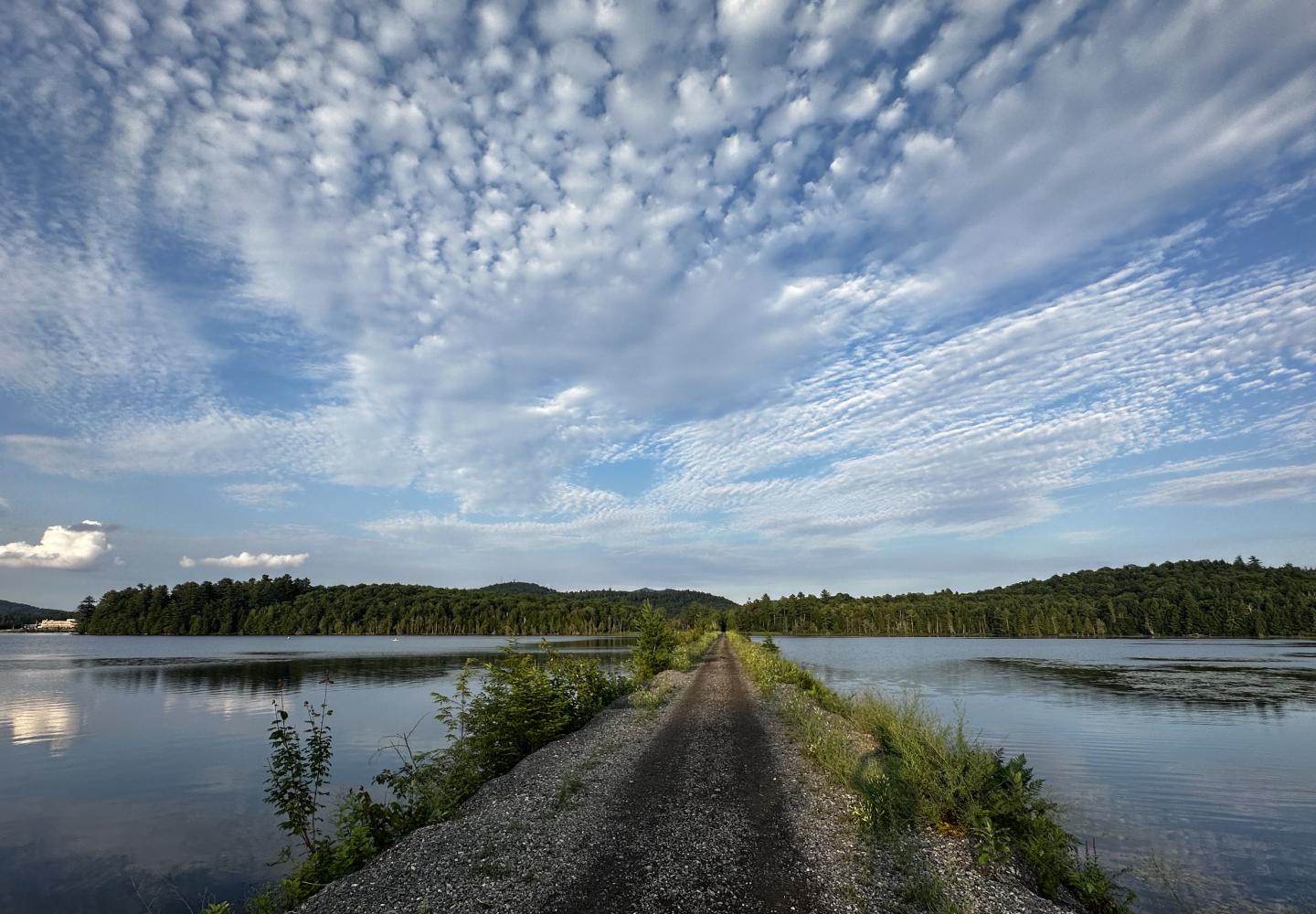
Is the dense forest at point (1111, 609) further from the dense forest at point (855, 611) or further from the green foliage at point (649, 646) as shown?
the green foliage at point (649, 646)

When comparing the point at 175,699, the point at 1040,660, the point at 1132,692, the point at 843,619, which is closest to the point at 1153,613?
the point at 843,619

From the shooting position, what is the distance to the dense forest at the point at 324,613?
500 ft

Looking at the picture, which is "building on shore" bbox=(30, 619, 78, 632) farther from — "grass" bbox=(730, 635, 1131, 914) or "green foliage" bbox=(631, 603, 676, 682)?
"grass" bbox=(730, 635, 1131, 914)

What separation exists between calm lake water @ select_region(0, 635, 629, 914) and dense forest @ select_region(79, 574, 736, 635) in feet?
384

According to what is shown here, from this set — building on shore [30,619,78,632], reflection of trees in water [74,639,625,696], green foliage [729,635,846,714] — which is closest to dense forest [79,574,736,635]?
building on shore [30,619,78,632]

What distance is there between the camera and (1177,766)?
17984 mm

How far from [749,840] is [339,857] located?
211 inches

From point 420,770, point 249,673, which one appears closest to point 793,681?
point 420,770

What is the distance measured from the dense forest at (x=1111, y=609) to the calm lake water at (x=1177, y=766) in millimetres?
107503

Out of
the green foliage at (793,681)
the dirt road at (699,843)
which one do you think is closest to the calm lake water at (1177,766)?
the green foliage at (793,681)

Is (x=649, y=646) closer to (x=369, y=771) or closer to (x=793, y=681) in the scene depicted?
(x=793, y=681)

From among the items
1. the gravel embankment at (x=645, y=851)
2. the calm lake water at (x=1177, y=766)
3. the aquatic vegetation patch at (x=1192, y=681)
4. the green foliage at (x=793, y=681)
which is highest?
the gravel embankment at (x=645, y=851)

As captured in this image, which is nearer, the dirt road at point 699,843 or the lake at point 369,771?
the dirt road at point 699,843

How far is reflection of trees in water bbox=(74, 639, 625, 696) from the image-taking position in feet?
126
